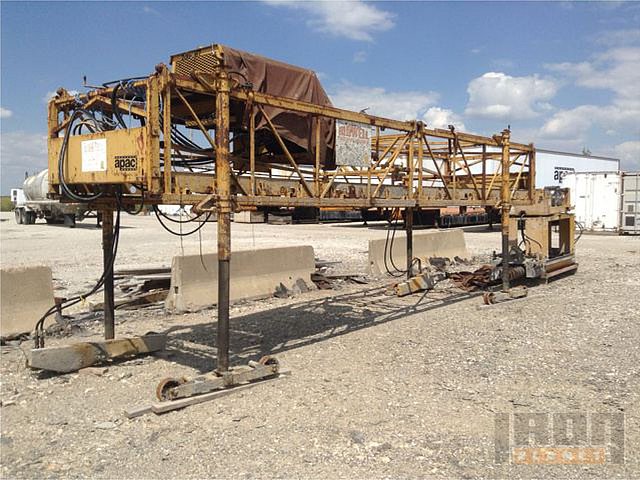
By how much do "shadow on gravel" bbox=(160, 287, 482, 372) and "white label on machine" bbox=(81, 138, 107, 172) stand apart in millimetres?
2555

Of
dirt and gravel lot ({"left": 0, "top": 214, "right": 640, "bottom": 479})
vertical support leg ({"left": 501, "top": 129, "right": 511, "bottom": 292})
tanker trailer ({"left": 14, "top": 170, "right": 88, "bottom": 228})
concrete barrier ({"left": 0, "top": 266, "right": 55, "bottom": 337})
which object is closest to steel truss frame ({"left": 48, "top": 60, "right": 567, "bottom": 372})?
dirt and gravel lot ({"left": 0, "top": 214, "right": 640, "bottom": 479})

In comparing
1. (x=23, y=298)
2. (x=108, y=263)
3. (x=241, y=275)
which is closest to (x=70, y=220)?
(x=241, y=275)

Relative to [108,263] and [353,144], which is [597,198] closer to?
[353,144]

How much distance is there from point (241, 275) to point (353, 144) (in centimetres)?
438

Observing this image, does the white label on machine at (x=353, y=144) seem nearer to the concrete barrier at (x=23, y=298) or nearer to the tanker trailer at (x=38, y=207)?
the concrete barrier at (x=23, y=298)

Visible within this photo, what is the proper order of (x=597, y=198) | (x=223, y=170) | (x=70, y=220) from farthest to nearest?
1. (x=70, y=220)
2. (x=597, y=198)
3. (x=223, y=170)

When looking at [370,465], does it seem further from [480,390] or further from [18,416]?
[18,416]

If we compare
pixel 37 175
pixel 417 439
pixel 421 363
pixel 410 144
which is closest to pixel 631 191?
pixel 410 144

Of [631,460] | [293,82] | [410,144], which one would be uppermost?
[293,82]

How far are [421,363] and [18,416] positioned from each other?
14.4 feet

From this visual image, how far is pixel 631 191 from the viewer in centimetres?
2805

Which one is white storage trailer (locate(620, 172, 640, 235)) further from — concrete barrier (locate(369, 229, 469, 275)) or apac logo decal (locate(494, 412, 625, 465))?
apac logo decal (locate(494, 412, 625, 465))

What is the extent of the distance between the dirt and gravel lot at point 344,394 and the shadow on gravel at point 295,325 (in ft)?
0.12

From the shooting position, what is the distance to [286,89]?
7145mm
